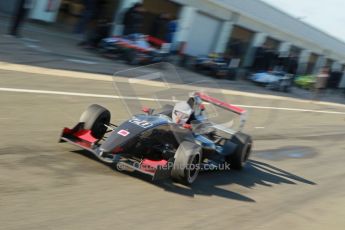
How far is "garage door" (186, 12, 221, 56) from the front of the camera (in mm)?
25938

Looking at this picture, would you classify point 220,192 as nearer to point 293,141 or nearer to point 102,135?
point 102,135

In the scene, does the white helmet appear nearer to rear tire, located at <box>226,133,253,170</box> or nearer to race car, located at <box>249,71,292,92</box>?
rear tire, located at <box>226,133,253,170</box>

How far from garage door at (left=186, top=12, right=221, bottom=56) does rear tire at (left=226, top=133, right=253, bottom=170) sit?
59.0 feet

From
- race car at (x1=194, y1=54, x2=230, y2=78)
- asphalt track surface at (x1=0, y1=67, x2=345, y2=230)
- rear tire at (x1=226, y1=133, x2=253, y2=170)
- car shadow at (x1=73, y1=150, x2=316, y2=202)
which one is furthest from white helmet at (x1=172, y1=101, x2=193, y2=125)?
race car at (x1=194, y1=54, x2=230, y2=78)

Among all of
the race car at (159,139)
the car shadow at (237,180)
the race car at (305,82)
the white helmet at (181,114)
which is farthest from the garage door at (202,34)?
the white helmet at (181,114)

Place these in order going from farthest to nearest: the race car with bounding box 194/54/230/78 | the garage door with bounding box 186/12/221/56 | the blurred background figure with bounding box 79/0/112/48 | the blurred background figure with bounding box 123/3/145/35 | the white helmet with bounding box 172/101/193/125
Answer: the garage door with bounding box 186/12/221/56
the race car with bounding box 194/54/230/78
the blurred background figure with bounding box 123/3/145/35
the blurred background figure with bounding box 79/0/112/48
the white helmet with bounding box 172/101/193/125

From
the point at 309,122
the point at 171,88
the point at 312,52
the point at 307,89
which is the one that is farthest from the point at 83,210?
the point at 312,52

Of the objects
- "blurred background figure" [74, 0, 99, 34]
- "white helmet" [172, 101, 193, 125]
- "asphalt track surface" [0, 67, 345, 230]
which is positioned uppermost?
"blurred background figure" [74, 0, 99, 34]

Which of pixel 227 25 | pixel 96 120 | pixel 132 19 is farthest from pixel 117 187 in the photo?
pixel 227 25

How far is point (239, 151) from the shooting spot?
7.84 meters

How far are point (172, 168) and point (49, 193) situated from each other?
5.08 ft

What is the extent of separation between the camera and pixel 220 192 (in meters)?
6.79

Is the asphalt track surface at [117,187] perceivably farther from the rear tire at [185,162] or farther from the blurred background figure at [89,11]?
the blurred background figure at [89,11]

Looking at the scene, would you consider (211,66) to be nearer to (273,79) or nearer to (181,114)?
(273,79)
